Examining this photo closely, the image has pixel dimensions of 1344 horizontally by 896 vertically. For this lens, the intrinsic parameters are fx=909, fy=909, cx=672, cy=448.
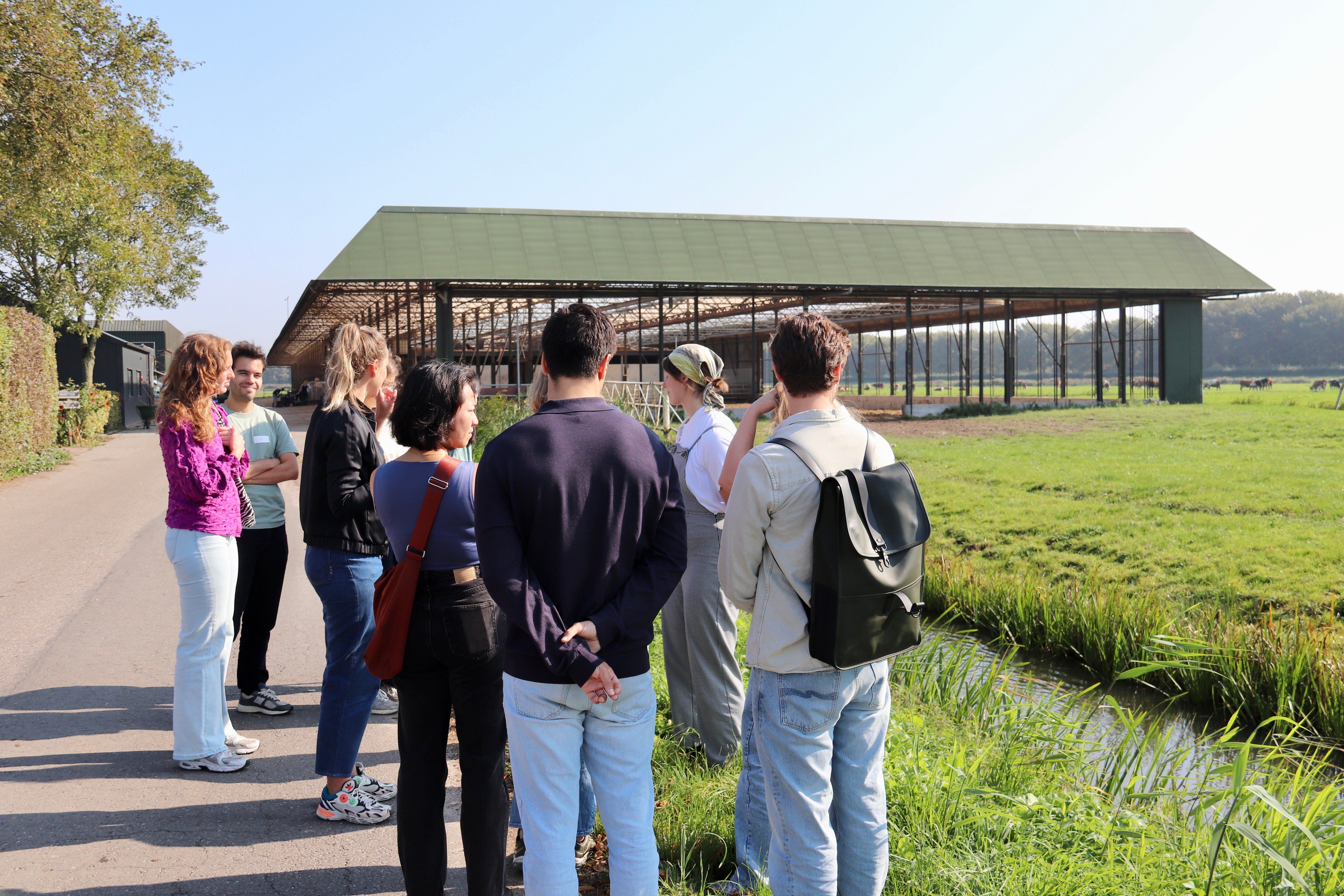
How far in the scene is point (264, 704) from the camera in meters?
4.85

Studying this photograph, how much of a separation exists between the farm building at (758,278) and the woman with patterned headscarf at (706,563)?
16666 millimetres

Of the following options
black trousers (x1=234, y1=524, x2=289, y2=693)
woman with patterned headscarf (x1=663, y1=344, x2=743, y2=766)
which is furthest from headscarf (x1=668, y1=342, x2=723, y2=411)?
black trousers (x1=234, y1=524, x2=289, y2=693)

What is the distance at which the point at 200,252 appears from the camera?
41.3 m

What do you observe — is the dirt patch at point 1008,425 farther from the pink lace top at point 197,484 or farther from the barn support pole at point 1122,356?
the pink lace top at point 197,484

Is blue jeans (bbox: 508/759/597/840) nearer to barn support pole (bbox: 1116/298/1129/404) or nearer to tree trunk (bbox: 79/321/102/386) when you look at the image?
barn support pole (bbox: 1116/298/1129/404)

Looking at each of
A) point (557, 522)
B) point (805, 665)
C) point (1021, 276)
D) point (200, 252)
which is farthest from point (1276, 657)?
point (200, 252)

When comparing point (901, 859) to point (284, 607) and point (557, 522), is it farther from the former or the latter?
point (284, 607)

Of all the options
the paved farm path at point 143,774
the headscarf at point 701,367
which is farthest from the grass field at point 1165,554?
the paved farm path at point 143,774

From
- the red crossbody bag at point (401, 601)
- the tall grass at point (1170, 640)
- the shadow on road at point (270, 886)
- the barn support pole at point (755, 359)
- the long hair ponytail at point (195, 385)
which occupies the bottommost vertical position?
the tall grass at point (1170, 640)

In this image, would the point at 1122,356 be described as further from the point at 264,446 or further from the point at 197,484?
the point at 197,484

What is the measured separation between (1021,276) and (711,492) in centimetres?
2515

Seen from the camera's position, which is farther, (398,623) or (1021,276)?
(1021,276)

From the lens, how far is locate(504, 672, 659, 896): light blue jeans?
2438 mm

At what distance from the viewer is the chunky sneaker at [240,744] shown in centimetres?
426
